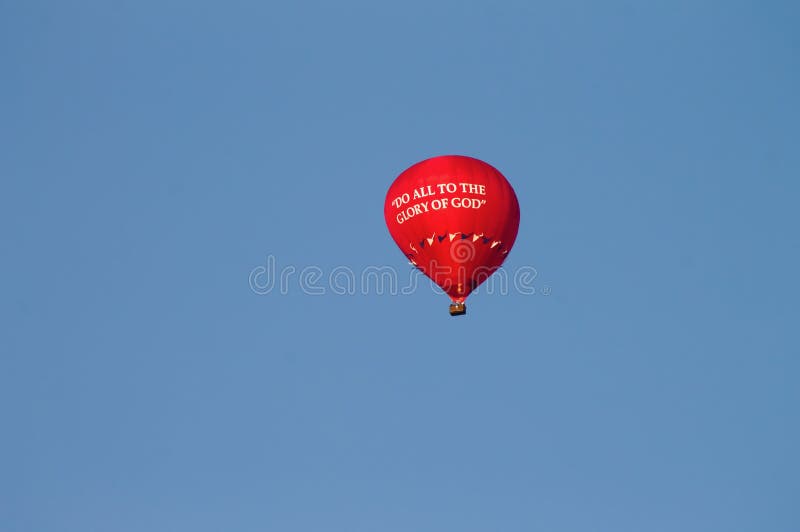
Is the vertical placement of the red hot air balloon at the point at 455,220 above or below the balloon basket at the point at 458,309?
above

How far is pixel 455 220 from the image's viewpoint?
51656 mm

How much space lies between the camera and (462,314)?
5275 cm

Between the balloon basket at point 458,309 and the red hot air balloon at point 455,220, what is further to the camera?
the balloon basket at point 458,309

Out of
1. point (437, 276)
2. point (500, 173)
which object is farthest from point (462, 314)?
point (500, 173)

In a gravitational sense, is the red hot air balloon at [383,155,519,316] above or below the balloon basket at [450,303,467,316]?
above

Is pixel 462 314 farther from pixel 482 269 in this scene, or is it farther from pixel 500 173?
pixel 500 173

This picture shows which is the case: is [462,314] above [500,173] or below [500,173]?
below

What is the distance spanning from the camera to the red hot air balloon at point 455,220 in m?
51.8

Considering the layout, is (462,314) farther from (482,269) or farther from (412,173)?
(412,173)

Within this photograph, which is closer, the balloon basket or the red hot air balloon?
the red hot air balloon

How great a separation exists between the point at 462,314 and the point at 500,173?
5.17 m

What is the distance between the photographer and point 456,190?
51844 millimetres

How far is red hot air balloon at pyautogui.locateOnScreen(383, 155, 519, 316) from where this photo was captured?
51.8 meters

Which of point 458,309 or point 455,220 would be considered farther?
point 458,309
